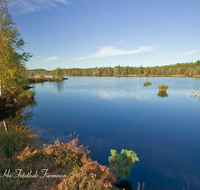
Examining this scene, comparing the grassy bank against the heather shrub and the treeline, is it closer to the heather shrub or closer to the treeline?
the heather shrub

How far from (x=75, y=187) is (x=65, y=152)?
2.70 meters

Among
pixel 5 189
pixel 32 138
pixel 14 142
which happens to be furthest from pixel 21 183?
pixel 32 138

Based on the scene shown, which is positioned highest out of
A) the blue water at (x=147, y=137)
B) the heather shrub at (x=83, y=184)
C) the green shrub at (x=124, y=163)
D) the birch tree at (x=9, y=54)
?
the birch tree at (x=9, y=54)

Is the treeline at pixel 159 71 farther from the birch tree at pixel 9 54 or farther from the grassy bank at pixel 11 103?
the birch tree at pixel 9 54

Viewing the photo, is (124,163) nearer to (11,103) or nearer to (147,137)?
(147,137)

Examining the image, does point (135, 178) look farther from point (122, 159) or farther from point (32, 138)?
point (32, 138)

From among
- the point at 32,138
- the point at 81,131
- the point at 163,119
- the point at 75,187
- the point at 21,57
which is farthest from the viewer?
the point at 21,57

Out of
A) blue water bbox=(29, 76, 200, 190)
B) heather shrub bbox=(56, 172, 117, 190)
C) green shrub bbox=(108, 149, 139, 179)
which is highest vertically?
heather shrub bbox=(56, 172, 117, 190)

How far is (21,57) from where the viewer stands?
14578 millimetres

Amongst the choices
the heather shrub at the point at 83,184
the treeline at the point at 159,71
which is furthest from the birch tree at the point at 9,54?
the treeline at the point at 159,71

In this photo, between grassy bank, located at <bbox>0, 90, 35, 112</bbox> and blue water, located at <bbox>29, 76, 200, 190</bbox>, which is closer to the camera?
blue water, located at <bbox>29, 76, 200, 190</bbox>

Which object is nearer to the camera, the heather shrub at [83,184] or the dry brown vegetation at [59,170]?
the heather shrub at [83,184]

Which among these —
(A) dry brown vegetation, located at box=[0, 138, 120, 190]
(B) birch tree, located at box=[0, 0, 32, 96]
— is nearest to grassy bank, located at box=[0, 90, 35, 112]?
(B) birch tree, located at box=[0, 0, 32, 96]

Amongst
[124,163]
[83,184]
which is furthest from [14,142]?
[124,163]
